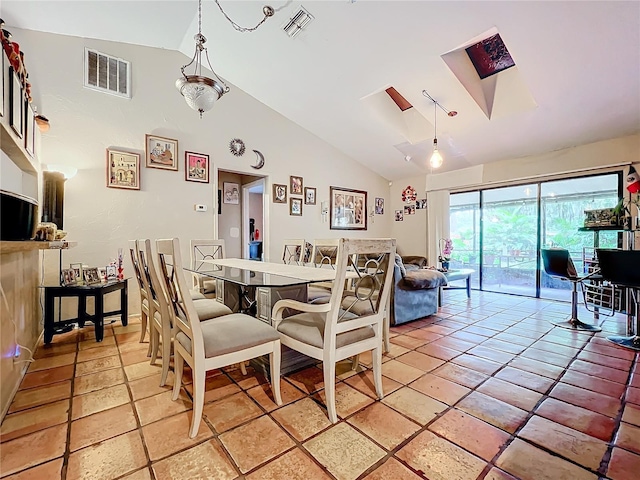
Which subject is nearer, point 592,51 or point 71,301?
point 592,51

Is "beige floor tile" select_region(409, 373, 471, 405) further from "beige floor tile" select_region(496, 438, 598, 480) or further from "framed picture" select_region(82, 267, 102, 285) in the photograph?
"framed picture" select_region(82, 267, 102, 285)

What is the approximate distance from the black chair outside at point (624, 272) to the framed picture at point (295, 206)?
3942 millimetres

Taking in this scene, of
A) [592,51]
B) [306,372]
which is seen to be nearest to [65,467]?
[306,372]

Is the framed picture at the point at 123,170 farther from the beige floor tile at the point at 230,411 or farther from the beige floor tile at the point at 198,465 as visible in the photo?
the beige floor tile at the point at 198,465

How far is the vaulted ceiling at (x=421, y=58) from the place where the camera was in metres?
2.71

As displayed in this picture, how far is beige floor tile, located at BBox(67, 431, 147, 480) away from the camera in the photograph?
1234 millimetres

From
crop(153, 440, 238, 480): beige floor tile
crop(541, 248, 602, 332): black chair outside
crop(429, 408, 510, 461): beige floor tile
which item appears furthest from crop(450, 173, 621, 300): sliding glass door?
crop(153, 440, 238, 480): beige floor tile

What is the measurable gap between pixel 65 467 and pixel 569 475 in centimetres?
214

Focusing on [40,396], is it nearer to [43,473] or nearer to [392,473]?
[43,473]

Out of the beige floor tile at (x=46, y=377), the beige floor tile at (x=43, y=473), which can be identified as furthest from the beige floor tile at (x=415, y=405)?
the beige floor tile at (x=46, y=377)

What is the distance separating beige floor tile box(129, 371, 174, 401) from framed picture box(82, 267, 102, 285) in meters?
1.50

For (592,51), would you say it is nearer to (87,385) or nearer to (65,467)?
(65,467)

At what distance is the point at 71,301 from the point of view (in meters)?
3.34

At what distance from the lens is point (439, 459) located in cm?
132
